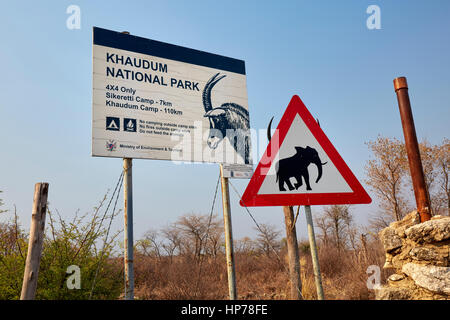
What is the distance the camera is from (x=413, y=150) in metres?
4.87

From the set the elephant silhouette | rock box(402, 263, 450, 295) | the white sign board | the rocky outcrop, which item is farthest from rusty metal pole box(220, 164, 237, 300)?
rock box(402, 263, 450, 295)

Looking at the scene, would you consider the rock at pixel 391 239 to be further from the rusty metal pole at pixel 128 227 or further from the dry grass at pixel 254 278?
the rusty metal pole at pixel 128 227

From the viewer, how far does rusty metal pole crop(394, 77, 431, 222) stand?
15.7 feet

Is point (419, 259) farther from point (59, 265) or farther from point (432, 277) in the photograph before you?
point (59, 265)

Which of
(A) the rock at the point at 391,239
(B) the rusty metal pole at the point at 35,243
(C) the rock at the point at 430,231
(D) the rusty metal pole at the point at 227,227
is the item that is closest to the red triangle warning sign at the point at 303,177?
(D) the rusty metal pole at the point at 227,227

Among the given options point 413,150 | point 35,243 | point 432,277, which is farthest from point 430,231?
point 35,243

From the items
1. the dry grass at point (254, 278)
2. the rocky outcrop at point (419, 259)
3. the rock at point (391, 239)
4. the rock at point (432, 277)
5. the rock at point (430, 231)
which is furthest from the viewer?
the dry grass at point (254, 278)

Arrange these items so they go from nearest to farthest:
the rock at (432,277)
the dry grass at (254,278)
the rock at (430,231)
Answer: the rock at (432,277) < the rock at (430,231) < the dry grass at (254,278)

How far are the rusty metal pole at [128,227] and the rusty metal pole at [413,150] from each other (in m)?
4.12

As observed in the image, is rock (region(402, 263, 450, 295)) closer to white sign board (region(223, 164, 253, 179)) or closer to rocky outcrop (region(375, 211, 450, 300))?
rocky outcrop (region(375, 211, 450, 300))

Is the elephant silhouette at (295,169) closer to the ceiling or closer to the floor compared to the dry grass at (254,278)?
closer to the ceiling

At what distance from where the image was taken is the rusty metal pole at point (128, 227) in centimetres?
353
